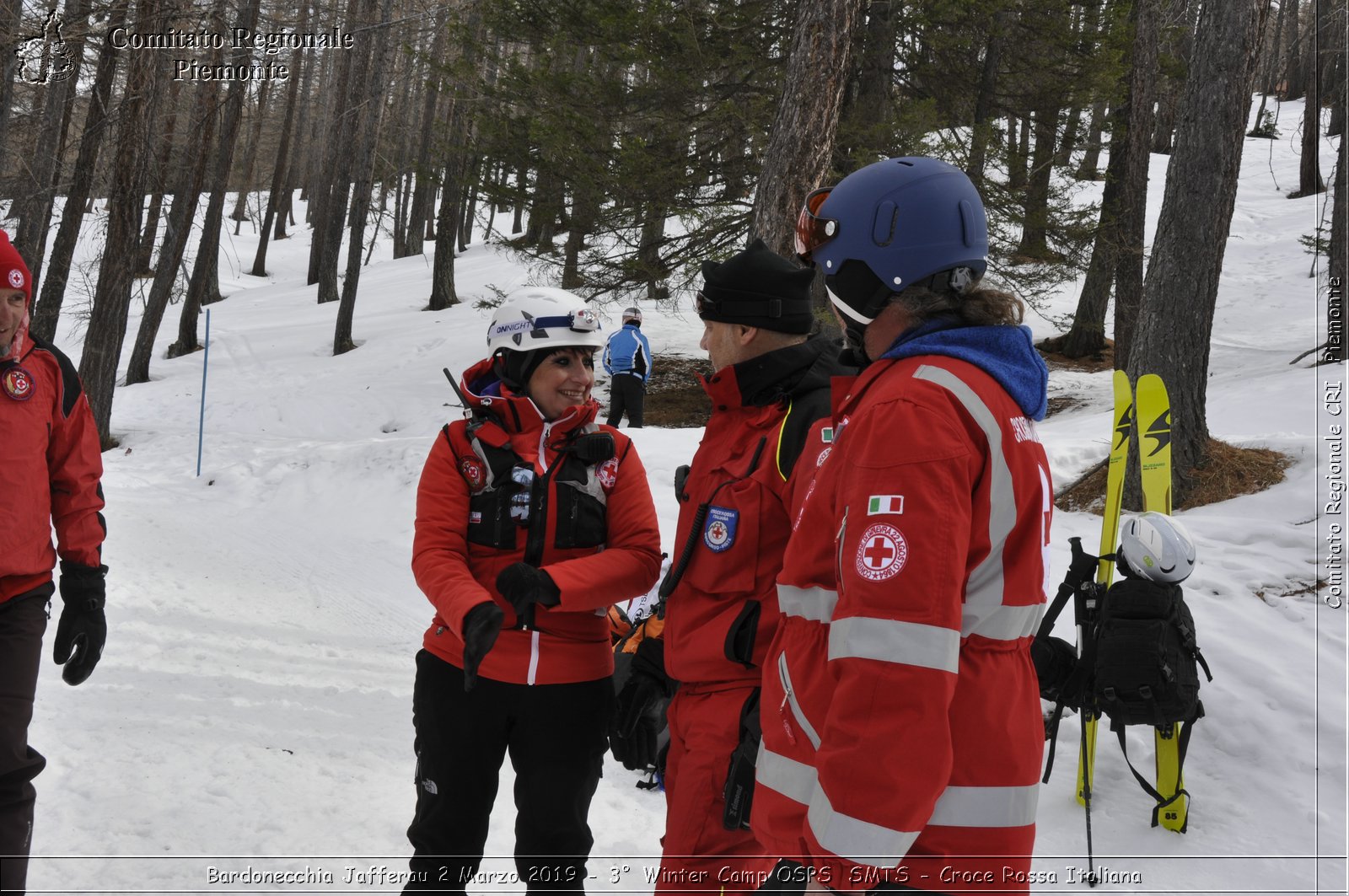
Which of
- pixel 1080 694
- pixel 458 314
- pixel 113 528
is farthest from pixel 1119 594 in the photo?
pixel 458 314

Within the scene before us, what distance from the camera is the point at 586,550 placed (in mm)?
2922

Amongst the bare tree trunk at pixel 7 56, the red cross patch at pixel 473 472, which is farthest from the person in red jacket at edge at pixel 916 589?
the bare tree trunk at pixel 7 56

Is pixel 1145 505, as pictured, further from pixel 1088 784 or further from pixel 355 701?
pixel 355 701

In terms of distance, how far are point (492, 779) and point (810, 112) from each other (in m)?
5.89

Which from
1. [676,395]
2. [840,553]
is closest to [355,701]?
[840,553]

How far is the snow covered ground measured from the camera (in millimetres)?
3799

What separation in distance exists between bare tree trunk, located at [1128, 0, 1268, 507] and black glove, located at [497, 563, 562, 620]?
6.22 m

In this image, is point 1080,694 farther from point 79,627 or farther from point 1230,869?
point 79,627

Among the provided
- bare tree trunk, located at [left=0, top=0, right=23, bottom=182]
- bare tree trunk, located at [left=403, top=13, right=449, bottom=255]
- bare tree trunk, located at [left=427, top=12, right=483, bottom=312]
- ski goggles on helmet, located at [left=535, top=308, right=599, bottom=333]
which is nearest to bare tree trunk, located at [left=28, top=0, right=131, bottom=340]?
bare tree trunk, located at [left=0, top=0, right=23, bottom=182]

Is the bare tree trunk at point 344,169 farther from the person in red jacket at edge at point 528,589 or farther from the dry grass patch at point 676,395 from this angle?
the person in red jacket at edge at point 528,589

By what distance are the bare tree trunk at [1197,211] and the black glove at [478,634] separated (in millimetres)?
6395

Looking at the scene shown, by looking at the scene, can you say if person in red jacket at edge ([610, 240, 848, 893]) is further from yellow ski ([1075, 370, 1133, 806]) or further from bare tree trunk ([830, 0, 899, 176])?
bare tree trunk ([830, 0, 899, 176])

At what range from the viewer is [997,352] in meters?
1.80

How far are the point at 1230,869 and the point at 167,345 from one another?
22.9 meters
